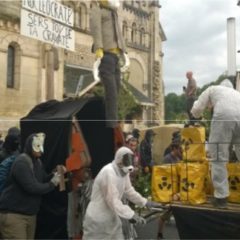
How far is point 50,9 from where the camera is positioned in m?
8.05

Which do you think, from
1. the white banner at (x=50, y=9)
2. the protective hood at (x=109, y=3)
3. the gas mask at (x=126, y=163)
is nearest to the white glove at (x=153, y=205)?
the gas mask at (x=126, y=163)

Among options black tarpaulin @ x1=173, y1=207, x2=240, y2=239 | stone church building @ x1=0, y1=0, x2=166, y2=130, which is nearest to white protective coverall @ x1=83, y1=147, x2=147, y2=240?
black tarpaulin @ x1=173, y1=207, x2=240, y2=239

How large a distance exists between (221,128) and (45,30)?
3.74 metres

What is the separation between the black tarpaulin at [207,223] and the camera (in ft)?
16.7

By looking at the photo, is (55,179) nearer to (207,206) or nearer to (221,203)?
(207,206)

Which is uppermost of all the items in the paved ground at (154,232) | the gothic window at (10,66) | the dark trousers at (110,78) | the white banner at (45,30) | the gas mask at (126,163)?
the gothic window at (10,66)

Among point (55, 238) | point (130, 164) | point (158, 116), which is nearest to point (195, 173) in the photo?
point (130, 164)

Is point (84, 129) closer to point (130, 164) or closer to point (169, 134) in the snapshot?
point (130, 164)

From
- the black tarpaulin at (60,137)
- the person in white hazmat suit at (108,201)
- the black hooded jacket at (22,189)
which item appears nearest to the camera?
the person in white hazmat suit at (108,201)

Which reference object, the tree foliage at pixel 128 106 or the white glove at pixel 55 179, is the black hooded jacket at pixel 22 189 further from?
the tree foliage at pixel 128 106

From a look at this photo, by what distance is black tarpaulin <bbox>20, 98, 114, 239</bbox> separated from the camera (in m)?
7.21

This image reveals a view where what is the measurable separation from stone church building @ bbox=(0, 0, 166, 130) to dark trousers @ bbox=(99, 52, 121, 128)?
3.29 meters

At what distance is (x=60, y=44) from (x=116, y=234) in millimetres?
4035

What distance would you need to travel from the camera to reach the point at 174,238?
7.48 metres
